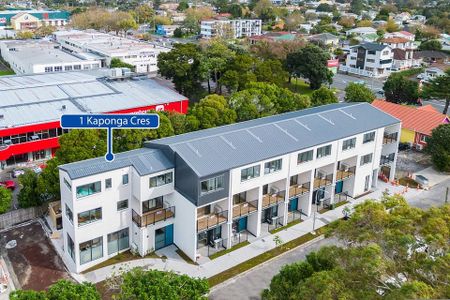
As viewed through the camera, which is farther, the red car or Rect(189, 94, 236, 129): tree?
Rect(189, 94, 236, 129): tree

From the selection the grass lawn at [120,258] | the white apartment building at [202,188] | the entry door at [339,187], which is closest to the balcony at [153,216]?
the white apartment building at [202,188]

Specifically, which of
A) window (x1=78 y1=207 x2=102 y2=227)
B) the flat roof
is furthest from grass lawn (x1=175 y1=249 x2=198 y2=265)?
the flat roof

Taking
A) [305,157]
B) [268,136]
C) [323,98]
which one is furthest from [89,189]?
[323,98]

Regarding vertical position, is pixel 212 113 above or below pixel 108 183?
above

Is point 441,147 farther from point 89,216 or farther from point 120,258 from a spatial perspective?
point 89,216

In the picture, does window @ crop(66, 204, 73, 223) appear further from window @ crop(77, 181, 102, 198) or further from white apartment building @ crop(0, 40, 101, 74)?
white apartment building @ crop(0, 40, 101, 74)

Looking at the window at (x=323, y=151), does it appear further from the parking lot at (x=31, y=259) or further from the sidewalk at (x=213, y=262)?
the parking lot at (x=31, y=259)
